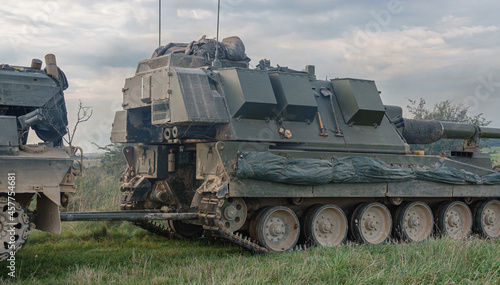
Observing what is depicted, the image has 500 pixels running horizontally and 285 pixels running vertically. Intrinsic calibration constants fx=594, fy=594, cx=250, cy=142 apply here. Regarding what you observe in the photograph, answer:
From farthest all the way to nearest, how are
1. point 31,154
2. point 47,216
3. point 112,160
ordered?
1. point 112,160
2. point 47,216
3. point 31,154

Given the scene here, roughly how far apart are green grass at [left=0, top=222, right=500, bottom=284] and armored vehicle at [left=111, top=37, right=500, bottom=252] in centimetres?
86

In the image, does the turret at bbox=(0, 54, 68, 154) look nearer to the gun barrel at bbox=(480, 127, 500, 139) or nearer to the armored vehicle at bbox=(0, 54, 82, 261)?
the armored vehicle at bbox=(0, 54, 82, 261)

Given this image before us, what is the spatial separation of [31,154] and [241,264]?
321cm

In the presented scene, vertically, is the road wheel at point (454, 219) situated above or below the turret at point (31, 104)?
below

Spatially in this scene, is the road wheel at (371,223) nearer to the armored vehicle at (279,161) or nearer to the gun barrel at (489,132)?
the armored vehicle at (279,161)

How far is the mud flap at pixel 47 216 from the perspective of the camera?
7902 mm

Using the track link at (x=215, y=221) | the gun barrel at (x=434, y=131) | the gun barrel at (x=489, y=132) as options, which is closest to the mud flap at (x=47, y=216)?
the track link at (x=215, y=221)

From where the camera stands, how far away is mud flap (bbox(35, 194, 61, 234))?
25.9 feet

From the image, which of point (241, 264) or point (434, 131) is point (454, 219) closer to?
point (434, 131)

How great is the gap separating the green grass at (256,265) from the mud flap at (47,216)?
0.63 metres

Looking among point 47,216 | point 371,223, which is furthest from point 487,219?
point 47,216

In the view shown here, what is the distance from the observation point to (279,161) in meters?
9.54

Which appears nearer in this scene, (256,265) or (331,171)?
(256,265)

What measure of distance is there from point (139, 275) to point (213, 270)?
101 cm
